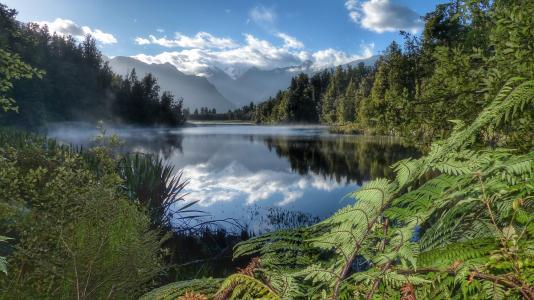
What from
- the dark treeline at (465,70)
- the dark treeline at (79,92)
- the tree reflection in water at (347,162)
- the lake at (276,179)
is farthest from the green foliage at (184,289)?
the dark treeline at (79,92)

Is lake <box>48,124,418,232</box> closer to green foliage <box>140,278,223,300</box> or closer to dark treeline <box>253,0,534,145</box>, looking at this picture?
dark treeline <box>253,0,534,145</box>

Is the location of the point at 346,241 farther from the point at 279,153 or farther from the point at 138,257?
the point at 279,153

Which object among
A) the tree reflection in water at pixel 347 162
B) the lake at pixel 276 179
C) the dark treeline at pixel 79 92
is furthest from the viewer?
the dark treeline at pixel 79 92

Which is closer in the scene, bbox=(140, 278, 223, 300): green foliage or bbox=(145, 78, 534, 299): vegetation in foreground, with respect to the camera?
bbox=(145, 78, 534, 299): vegetation in foreground

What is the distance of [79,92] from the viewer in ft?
233

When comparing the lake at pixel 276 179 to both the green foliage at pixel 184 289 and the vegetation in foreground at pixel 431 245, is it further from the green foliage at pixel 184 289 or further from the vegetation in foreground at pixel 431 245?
the green foliage at pixel 184 289

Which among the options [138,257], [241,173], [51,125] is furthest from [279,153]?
[138,257]

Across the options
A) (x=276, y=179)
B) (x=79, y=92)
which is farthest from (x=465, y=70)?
(x=79, y=92)

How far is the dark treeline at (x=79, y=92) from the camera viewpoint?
53438mm

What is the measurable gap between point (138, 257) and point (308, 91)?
145 meters

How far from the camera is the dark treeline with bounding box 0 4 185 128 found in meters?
53.4

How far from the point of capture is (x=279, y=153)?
47438 millimetres

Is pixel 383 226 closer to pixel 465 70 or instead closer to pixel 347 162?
pixel 465 70

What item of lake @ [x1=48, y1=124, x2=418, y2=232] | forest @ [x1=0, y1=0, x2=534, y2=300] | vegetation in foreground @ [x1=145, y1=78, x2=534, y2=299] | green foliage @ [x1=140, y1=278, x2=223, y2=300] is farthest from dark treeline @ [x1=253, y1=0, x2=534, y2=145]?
green foliage @ [x1=140, y1=278, x2=223, y2=300]
